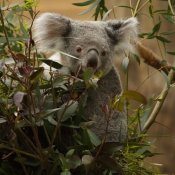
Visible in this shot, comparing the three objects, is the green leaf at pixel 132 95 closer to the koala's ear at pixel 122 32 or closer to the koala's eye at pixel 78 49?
the koala's eye at pixel 78 49

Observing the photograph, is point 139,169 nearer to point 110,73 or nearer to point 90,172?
point 90,172

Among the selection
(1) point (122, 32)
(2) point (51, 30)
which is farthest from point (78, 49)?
(1) point (122, 32)

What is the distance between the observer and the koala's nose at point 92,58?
2010 millimetres

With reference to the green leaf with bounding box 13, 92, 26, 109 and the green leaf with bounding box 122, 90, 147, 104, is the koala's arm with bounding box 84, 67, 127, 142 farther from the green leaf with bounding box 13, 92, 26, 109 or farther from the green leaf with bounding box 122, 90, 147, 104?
the green leaf with bounding box 13, 92, 26, 109

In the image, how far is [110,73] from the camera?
2.34 m

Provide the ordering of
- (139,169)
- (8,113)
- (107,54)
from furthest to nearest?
(107,54)
(139,169)
(8,113)

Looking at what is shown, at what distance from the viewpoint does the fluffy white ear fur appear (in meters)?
2.34

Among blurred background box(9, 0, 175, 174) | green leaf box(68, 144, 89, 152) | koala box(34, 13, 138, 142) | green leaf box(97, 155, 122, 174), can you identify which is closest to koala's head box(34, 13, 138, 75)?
koala box(34, 13, 138, 142)

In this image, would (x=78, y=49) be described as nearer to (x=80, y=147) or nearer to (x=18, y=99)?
(x=80, y=147)

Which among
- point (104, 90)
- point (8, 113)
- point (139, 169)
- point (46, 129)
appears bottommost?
point (139, 169)

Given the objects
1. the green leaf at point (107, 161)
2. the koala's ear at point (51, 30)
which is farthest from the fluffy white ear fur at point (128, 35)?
the green leaf at point (107, 161)

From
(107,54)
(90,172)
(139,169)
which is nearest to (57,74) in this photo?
(90,172)

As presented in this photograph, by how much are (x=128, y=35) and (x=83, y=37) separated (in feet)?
1.17

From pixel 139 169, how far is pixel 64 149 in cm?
45
